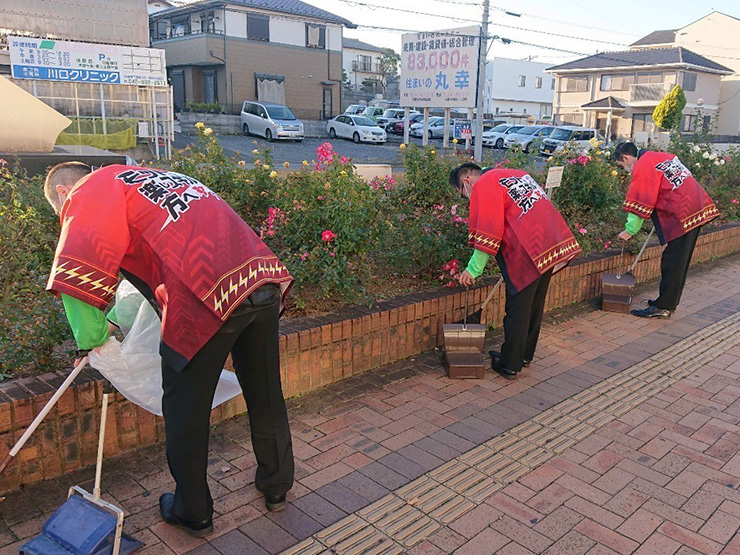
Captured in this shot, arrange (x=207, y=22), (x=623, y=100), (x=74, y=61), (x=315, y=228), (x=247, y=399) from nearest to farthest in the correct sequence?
(x=247, y=399), (x=315, y=228), (x=74, y=61), (x=207, y=22), (x=623, y=100)

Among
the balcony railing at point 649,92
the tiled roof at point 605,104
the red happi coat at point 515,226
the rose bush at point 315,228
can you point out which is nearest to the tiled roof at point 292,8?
the tiled roof at point 605,104

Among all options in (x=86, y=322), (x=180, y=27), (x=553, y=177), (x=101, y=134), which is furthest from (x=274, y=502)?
(x=180, y=27)

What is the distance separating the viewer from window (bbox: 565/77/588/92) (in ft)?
138

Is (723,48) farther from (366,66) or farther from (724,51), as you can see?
(366,66)

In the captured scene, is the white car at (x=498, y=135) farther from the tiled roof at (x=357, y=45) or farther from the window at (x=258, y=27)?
the tiled roof at (x=357, y=45)

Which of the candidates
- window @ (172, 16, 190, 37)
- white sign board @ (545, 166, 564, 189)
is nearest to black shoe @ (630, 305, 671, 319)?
white sign board @ (545, 166, 564, 189)

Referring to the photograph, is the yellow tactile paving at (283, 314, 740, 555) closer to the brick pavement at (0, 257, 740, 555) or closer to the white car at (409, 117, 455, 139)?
the brick pavement at (0, 257, 740, 555)

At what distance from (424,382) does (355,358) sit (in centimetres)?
49

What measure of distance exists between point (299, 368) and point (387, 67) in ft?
179

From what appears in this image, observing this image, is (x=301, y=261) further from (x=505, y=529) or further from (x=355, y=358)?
(x=505, y=529)

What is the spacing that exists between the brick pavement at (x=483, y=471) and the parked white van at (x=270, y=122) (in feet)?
72.5

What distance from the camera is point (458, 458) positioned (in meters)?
3.38

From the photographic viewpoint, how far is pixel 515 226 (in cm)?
416

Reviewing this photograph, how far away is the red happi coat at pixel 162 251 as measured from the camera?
2285 millimetres
